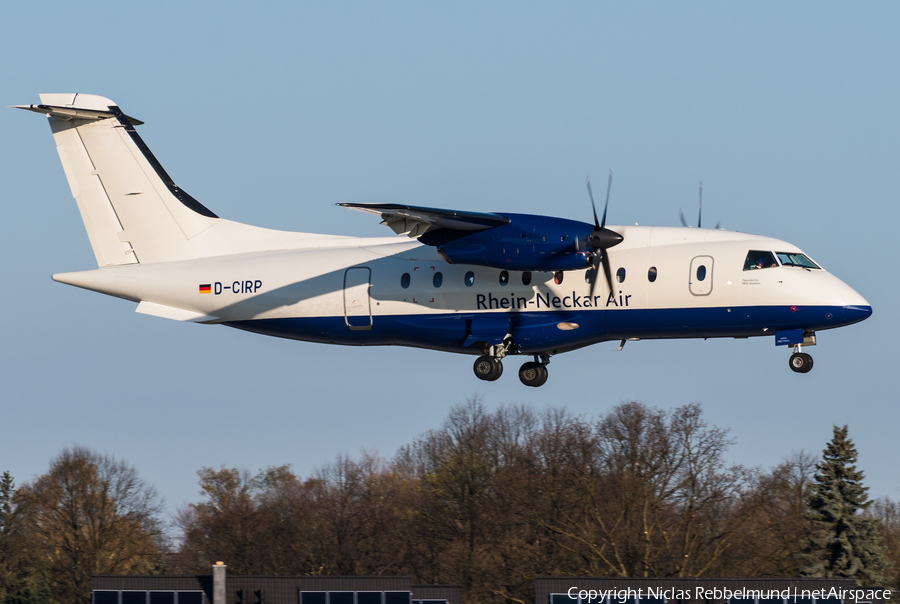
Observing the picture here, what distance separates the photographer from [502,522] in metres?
43.2

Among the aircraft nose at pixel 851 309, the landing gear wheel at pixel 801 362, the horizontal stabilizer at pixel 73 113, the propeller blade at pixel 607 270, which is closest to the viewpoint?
the aircraft nose at pixel 851 309

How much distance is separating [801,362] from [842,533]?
17.3 m

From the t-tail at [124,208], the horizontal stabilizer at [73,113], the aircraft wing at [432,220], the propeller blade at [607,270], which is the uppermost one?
the horizontal stabilizer at [73,113]

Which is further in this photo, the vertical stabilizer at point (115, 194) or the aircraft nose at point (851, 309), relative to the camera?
the vertical stabilizer at point (115, 194)

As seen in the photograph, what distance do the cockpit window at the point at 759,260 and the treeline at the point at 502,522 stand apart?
17243 millimetres

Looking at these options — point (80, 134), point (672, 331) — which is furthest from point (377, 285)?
point (80, 134)

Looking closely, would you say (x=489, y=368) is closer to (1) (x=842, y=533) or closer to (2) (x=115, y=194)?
(2) (x=115, y=194)

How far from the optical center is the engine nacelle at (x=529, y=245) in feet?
76.1

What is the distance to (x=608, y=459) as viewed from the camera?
4494 cm

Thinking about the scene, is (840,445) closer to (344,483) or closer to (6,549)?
(344,483)

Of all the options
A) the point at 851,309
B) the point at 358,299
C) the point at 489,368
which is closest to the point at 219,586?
the point at 358,299

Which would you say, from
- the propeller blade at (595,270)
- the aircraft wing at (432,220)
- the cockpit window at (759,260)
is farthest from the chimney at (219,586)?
the cockpit window at (759,260)

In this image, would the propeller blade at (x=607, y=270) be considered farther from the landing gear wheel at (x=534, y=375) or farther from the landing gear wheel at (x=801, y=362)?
the landing gear wheel at (x=801, y=362)

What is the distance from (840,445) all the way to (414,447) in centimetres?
2494
